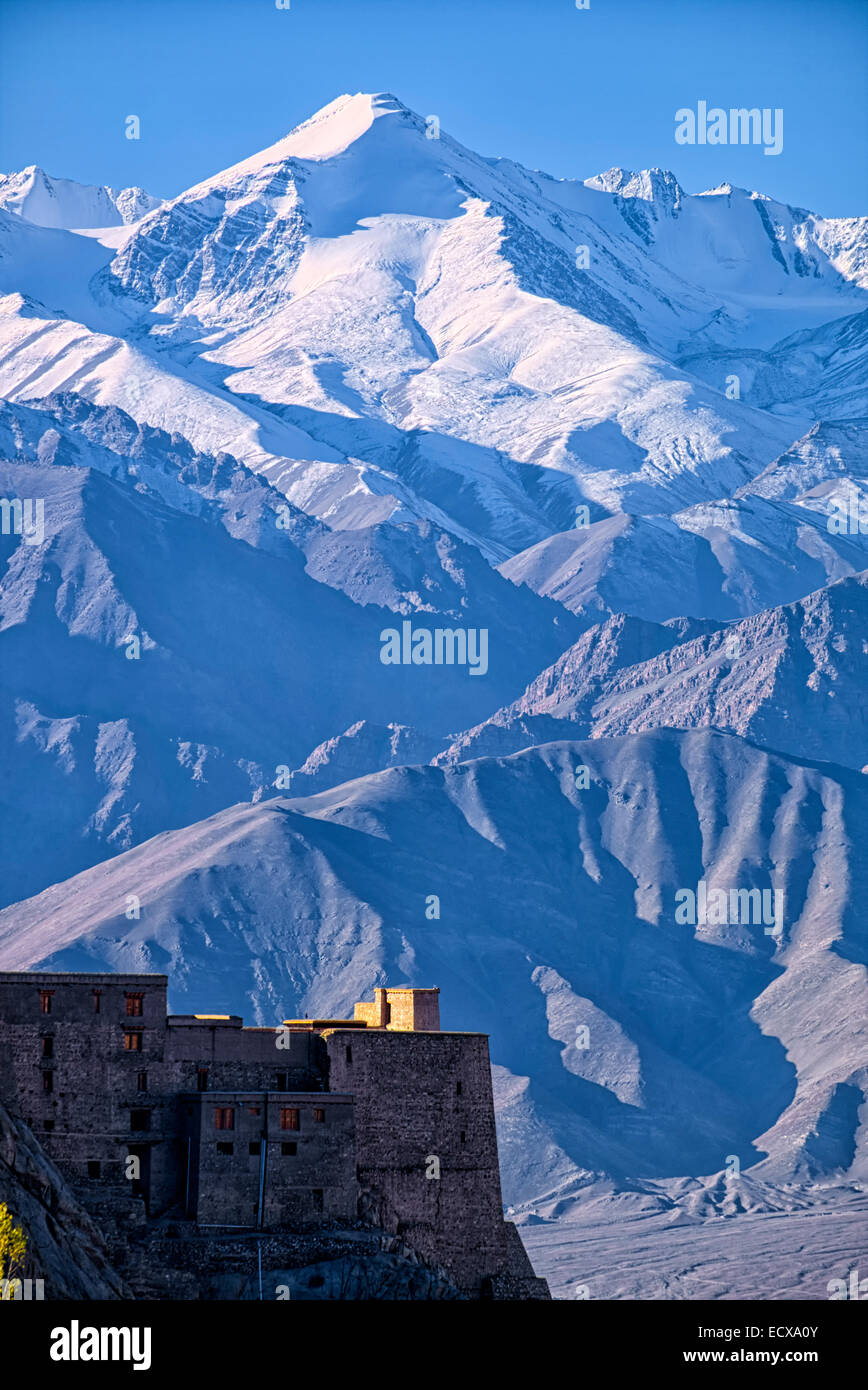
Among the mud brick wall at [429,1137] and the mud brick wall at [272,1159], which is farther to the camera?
the mud brick wall at [429,1137]

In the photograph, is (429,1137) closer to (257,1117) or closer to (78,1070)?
(257,1117)

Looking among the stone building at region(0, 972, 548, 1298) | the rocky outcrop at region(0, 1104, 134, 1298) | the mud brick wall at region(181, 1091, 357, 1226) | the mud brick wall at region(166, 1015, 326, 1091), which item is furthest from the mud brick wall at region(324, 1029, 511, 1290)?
the rocky outcrop at region(0, 1104, 134, 1298)

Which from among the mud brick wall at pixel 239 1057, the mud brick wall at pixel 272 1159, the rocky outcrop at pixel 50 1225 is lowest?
the rocky outcrop at pixel 50 1225

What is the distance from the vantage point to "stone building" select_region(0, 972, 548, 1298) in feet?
305

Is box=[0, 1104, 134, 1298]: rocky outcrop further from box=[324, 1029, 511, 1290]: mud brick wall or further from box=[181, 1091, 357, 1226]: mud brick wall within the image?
box=[324, 1029, 511, 1290]: mud brick wall

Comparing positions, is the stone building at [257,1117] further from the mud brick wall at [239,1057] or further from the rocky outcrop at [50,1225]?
the rocky outcrop at [50,1225]

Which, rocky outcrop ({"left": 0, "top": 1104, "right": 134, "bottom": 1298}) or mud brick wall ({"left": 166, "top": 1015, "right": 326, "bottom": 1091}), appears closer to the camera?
rocky outcrop ({"left": 0, "top": 1104, "right": 134, "bottom": 1298})

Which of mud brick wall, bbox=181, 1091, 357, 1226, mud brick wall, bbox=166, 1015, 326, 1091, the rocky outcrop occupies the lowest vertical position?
the rocky outcrop

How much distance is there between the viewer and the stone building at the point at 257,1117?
92.9 meters

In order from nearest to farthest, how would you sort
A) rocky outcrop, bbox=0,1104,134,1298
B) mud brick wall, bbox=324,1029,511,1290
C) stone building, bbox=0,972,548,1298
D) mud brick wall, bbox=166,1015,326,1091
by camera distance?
rocky outcrop, bbox=0,1104,134,1298 → stone building, bbox=0,972,548,1298 → mud brick wall, bbox=166,1015,326,1091 → mud brick wall, bbox=324,1029,511,1290

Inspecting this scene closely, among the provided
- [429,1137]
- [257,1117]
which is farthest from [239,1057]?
[429,1137]

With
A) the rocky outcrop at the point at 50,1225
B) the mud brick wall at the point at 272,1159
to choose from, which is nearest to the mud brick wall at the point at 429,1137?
the mud brick wall at the point at 272,1159
